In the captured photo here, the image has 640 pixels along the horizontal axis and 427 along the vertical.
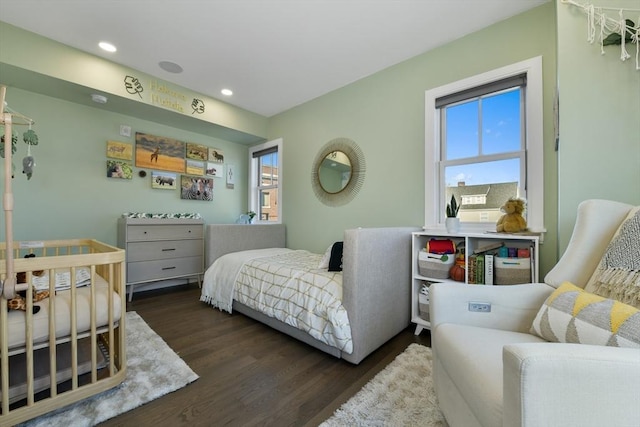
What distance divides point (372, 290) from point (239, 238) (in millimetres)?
1850

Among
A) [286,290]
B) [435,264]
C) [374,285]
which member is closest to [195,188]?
[286,290]

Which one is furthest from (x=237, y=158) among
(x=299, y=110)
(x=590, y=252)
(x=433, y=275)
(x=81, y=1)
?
(x=590, y=252)

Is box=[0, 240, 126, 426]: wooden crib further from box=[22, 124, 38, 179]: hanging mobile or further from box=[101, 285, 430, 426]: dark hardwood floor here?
box=[22, 124, 38, 179]: hanging mobile

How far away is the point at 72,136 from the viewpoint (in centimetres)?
280

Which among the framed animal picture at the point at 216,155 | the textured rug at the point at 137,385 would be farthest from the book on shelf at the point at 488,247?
the framed animal picture at the point at 216,155

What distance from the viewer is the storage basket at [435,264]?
1.96 metres

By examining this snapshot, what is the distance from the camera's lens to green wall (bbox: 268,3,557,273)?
184 cm

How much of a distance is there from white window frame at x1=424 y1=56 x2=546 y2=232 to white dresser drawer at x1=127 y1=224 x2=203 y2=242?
2841 mm

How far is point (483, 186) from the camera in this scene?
216 cm

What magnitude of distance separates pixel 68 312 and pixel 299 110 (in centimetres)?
316

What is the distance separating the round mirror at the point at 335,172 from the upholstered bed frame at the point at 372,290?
1.12 meters

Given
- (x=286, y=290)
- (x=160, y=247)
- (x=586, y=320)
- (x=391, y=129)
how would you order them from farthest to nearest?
(x=160, y=247)
(x=391, y=129)
(x=286, y=290)
(x=586, y=320)

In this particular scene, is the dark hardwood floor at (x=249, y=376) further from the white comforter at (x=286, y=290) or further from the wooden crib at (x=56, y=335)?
the wooden crib at (x=56, y=335)

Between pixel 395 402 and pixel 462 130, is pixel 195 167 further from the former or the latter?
pixel 395 402
